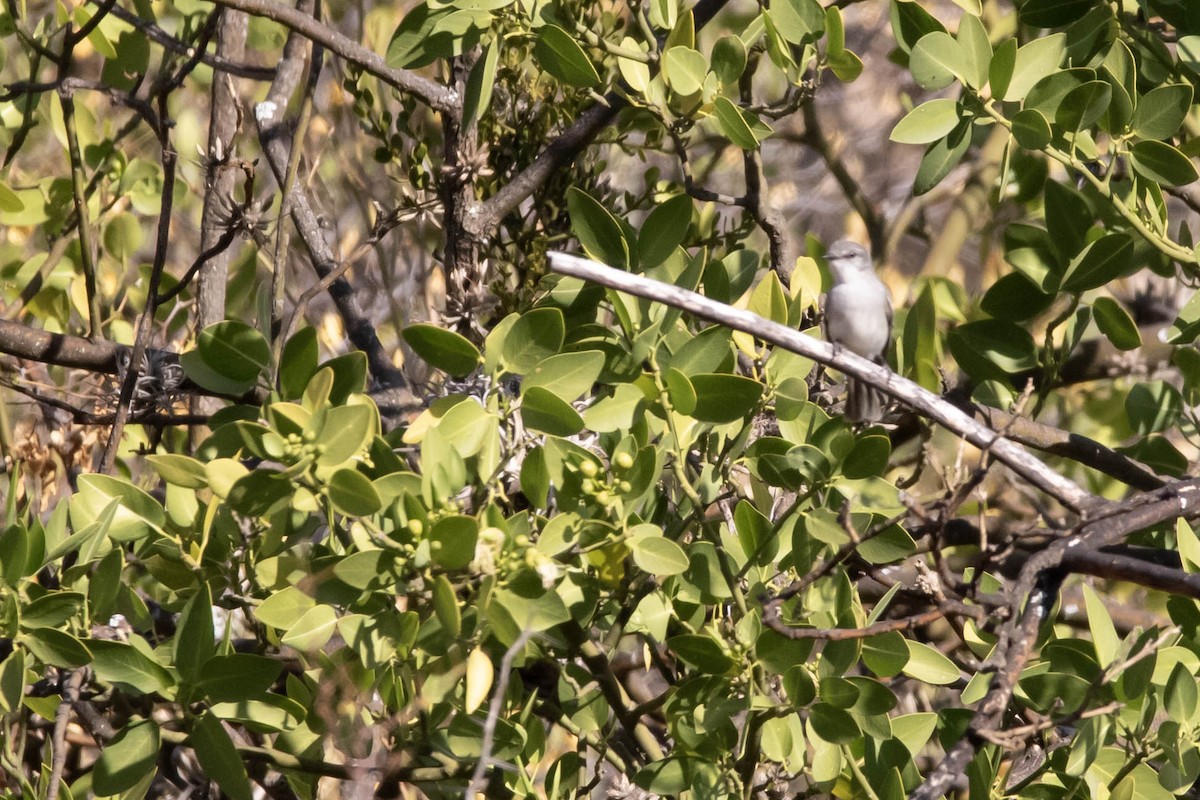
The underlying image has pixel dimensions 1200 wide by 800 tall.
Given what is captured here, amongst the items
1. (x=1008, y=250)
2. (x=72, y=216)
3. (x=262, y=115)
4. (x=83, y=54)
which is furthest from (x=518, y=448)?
(x=83, y=54)

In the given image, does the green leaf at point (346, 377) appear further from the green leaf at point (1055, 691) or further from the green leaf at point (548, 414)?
the green leaf at point (1055, 691)

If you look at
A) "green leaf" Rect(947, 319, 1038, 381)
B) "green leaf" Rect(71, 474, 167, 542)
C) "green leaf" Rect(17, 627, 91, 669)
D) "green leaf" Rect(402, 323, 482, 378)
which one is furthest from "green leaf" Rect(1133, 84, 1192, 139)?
"green leaf" Rect(17, 627, 91, 669)

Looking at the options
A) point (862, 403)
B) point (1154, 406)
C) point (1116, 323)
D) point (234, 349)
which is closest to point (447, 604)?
point (234, 349)

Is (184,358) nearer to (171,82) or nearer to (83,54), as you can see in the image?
(171,82)

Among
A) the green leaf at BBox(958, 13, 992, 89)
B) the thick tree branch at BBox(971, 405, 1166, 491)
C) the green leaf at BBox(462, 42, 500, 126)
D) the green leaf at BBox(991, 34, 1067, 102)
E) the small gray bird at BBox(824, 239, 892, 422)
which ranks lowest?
the small gray bird at BBox(824, 239, 892, 422)

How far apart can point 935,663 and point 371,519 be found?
32.1 inches

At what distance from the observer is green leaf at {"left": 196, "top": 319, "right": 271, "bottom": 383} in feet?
4.88

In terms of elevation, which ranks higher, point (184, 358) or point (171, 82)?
point (171, 82)

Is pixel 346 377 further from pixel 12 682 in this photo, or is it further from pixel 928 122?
pixel 928 122

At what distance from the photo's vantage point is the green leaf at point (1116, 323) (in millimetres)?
2016

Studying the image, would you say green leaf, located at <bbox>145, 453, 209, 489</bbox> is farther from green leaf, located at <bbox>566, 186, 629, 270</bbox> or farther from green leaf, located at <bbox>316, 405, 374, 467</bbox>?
green leaf, located at <bbox>566, 186, 629, 270</bbox>

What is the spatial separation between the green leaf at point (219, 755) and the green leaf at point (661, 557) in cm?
57

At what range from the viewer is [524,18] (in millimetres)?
1952

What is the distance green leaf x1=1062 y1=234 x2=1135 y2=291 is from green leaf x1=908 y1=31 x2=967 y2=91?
326mm
